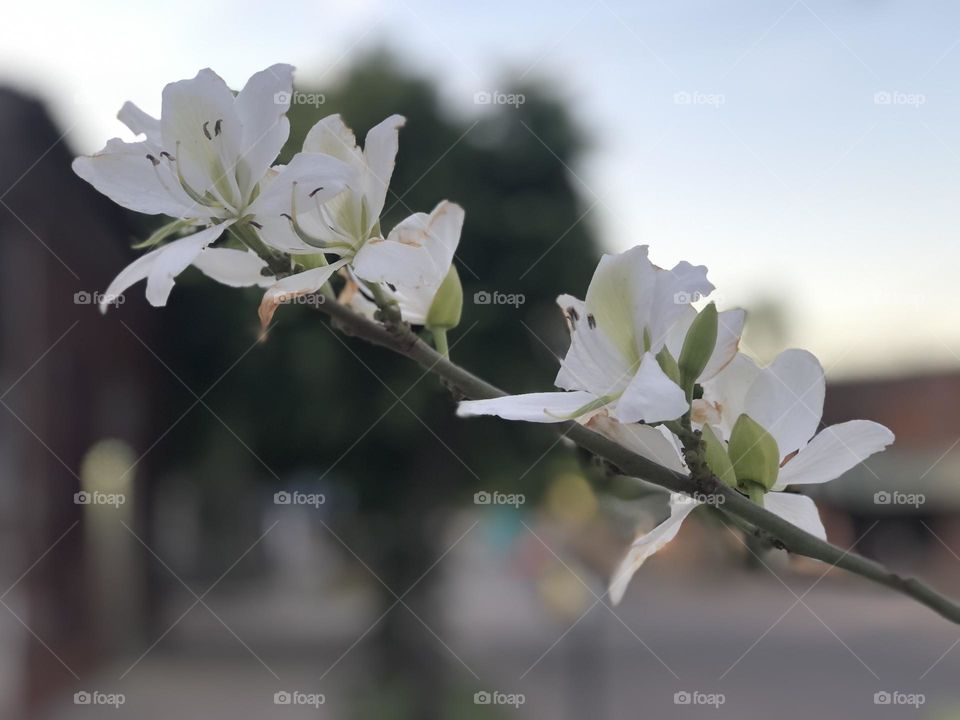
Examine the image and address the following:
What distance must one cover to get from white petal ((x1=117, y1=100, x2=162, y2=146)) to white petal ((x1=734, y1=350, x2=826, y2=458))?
189mm

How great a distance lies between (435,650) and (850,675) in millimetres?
2297

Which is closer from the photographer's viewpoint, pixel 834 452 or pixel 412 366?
pixel 834 452

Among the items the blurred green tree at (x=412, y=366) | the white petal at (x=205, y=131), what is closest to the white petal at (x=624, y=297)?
the white petal at (x=205, y=131)

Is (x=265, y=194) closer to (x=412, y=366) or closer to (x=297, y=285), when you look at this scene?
(x=297, y=285)

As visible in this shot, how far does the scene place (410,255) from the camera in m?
0.24

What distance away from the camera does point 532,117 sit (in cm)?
293

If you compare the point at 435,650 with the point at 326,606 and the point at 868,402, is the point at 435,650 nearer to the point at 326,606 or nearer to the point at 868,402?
the point at 326,606

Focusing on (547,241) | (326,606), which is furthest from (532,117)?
(326,606)

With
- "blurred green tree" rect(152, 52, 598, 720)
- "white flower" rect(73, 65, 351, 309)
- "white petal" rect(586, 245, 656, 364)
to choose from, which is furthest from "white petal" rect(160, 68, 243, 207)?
"blurred green tree" rect(152, 52, 598, 720)

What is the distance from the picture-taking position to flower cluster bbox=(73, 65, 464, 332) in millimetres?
237

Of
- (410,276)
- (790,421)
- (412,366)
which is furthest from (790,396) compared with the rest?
(412,366)

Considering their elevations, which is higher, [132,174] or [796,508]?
[132,174]

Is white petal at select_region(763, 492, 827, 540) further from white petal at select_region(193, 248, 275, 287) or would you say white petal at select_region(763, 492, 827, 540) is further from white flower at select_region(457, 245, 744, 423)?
white petal at select_region(193, 248, 275, 287)

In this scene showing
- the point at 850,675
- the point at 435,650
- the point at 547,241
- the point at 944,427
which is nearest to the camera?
the point at 547,241
